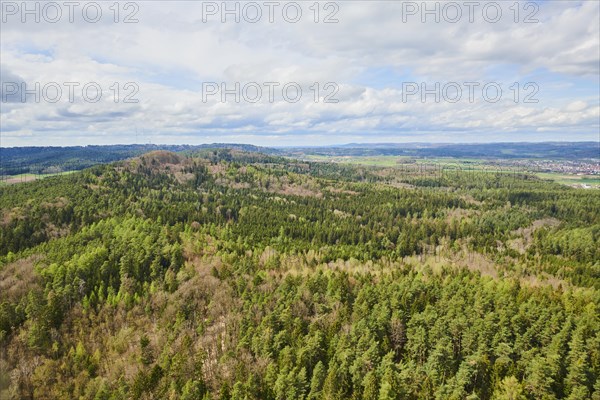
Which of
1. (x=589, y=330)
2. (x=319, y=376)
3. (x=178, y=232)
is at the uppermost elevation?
(x=178, y=232)

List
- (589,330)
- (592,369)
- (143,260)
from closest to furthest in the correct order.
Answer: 1. (592,369)
2. (589,330)
3. (143,260)

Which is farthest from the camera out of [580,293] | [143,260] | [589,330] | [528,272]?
[528,272]

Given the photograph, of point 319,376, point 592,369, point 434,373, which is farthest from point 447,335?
point 319,376

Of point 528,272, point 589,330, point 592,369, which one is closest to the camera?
point 592,369

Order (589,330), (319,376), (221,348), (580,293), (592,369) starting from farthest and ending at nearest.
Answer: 1. (580,293)
2. (221,348)
3. (589,330)
4. (319,376)
5. (592,369)

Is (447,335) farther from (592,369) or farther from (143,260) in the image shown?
(143,260)

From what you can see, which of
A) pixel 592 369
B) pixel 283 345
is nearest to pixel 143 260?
pixel 283 345

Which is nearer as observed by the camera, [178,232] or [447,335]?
[447,335]

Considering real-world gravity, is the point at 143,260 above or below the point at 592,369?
above

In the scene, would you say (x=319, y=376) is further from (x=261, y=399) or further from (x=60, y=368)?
(x=60, y=368)
